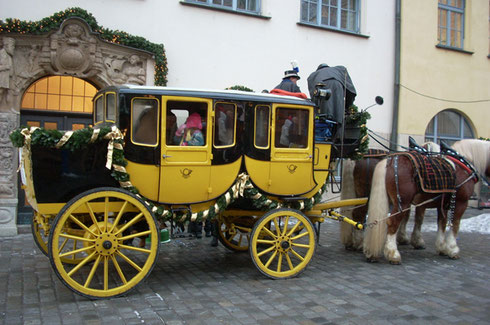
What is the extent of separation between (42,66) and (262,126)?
4.83 meters

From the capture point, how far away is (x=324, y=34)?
10.4m

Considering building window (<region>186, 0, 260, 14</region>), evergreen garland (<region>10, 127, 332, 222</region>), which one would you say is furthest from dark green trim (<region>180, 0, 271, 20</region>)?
evergreen garland (<region>10, 127, 332, 222</region>)

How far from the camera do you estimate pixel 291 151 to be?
516 centimetres

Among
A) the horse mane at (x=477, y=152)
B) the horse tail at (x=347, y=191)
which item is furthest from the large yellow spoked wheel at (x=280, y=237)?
the horse mane at (x=477, y=152)

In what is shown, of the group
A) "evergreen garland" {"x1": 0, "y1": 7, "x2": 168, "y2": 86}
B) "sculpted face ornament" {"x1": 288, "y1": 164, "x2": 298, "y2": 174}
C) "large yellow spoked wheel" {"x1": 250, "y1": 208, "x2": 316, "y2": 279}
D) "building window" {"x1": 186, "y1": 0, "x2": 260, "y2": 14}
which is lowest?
"large yellow spoked wheel" {"x1": 250, "y1": 208, "x2": 316, "y2": 279}

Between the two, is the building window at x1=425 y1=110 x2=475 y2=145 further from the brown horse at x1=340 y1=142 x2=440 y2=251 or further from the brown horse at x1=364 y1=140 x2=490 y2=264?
the brown horse at x1=364 y1=140 x2=490 y2=264

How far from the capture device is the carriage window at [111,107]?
464 cm

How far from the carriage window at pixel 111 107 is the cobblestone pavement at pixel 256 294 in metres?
1.74

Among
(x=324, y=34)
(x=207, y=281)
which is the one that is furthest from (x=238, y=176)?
(x=324, y=34)

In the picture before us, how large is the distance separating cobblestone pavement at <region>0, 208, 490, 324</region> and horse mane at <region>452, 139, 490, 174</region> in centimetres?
137

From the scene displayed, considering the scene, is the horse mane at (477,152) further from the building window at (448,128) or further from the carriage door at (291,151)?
the building window at (448,128)

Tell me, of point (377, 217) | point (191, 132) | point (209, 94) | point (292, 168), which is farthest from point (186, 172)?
point (377, 217)

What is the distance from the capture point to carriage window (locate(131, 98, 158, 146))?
175 inches

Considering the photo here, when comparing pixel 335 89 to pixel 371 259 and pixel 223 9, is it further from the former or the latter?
pixel 223 9
